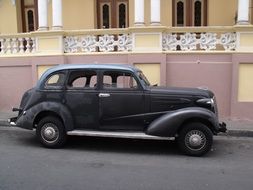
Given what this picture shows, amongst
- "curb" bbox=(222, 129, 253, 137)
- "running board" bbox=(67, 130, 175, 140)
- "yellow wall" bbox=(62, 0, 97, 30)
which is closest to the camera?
"running board" bbox=(67, 130, 175, 140)

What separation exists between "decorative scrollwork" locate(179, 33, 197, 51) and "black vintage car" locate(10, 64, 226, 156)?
305 centimetres

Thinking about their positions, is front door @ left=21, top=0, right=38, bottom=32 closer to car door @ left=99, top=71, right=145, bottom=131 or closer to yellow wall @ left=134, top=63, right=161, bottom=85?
yellow wall @ left=134, top=63, right=161, bottom=85

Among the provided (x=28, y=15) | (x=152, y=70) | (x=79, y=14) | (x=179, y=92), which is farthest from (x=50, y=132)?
(x=28, y=15)

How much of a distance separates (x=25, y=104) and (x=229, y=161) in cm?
443

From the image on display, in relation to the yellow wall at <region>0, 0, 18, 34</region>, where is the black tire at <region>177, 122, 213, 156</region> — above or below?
below

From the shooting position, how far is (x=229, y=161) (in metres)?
→ 7.11

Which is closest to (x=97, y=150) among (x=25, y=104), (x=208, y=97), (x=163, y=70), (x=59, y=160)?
(x=59, y=160)

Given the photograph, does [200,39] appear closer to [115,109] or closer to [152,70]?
[152,70]

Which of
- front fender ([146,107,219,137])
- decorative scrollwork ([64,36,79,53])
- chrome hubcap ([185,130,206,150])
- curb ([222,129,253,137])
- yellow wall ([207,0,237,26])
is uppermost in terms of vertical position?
yellow wall ([207,0,237,26])

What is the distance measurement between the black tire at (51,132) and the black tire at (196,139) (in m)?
2.49

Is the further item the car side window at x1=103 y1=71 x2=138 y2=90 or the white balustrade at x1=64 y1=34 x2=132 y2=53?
the white balustrade at x1=64 y1=34 x2=132 y2=53

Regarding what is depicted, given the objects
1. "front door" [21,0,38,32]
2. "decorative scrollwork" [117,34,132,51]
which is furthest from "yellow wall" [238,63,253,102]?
"front door" [21,0,38,32]

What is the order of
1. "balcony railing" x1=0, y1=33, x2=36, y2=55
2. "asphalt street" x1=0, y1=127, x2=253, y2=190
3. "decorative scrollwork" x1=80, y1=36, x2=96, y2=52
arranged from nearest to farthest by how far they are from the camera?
"asphalt street" x1=0, y1=127, x2=253, y2=190
"decorative scrollwork" x1=80, y1=36, x2=96, y2=52
"balcony railing" x1=0, y1=33, x2=36, y2=55

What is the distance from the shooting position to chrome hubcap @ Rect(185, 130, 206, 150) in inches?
289
